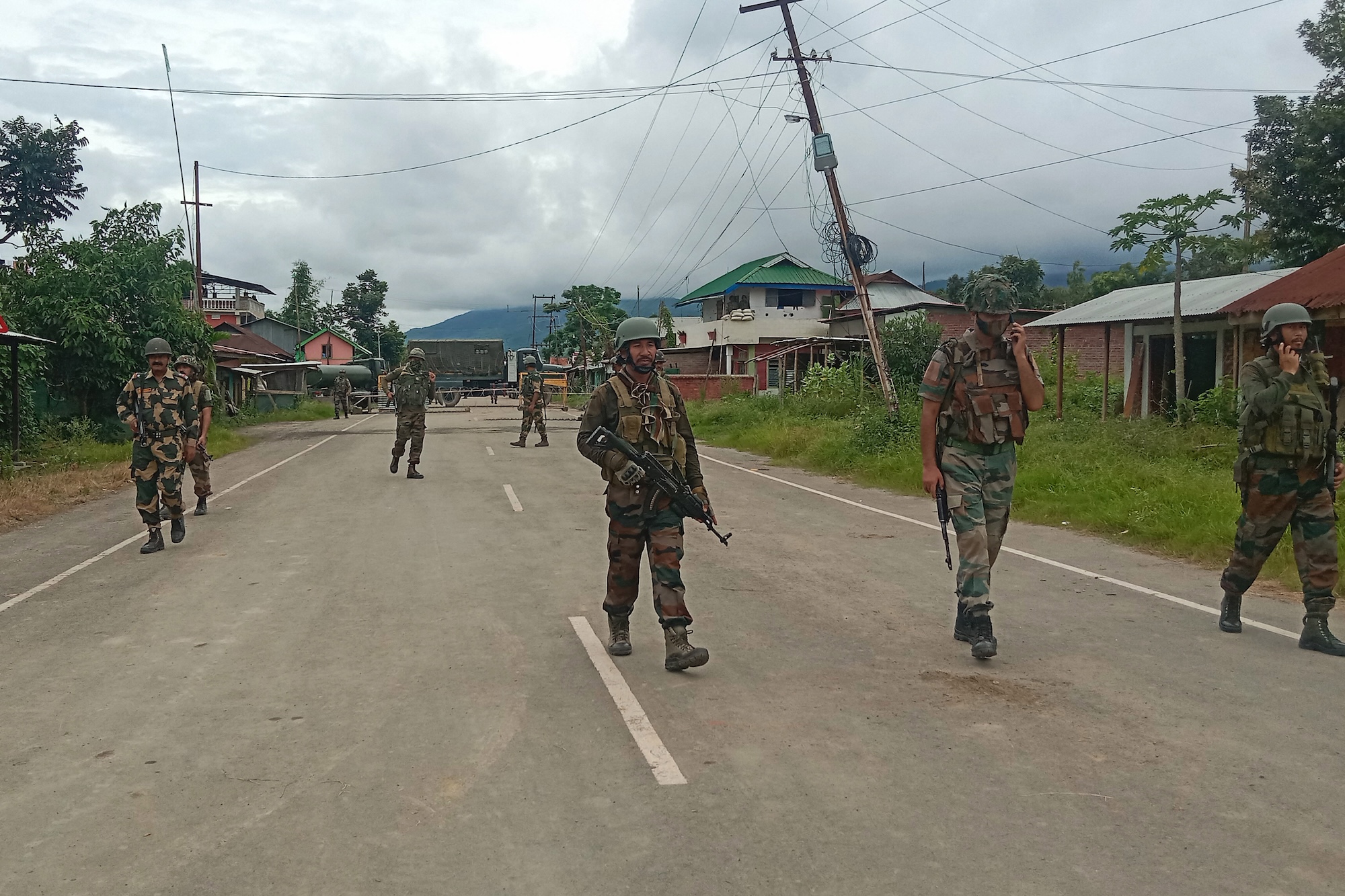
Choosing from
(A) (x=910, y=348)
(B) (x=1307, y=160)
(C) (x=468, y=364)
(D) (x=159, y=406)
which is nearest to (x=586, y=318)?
(C) (x=468, y=364)

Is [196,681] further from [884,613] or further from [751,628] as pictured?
[884,613]

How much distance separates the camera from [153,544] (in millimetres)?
9688

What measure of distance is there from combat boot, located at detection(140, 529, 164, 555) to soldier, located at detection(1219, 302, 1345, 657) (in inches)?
343

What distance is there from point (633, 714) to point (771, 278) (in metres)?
58.1

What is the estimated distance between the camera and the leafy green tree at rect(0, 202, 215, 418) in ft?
75.6

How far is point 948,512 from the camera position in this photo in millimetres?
6035

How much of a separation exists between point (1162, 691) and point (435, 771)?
3.48 metres

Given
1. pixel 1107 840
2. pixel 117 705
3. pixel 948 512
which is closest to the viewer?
pixel 1107 840

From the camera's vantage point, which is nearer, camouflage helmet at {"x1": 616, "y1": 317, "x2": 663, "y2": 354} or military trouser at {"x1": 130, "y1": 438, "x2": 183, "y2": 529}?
camouflage helmet at {"x1": 616, "y1": 317, "x2": 663, "y2": 354}

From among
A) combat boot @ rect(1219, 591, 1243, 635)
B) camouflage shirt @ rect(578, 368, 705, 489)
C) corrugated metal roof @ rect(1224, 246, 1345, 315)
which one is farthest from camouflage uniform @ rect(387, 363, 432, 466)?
corrugated metal roof @ rect(1224, 246, 1345, 315)

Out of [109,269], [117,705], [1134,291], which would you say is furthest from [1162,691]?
[109,269]

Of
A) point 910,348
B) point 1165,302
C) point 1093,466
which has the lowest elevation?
point 1093,466

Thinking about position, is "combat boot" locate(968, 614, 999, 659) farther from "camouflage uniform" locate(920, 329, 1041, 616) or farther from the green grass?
the green grass

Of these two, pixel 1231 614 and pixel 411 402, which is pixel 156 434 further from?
pixel 1231 614
